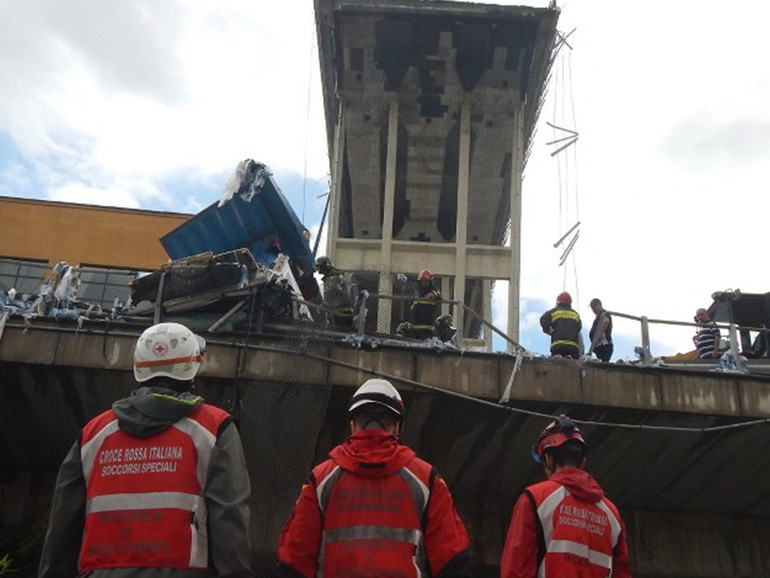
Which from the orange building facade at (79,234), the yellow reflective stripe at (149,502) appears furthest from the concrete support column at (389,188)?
the yellow reflective stripe at (149,502)

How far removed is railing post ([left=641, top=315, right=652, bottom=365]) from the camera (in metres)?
9.38

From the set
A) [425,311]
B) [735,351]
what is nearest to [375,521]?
[425,311]

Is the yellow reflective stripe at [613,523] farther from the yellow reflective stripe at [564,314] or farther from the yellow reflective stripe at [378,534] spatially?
the yellow reflective stripe at [564,314]

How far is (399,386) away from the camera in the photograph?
8.80m

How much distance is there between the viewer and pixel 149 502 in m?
3.02

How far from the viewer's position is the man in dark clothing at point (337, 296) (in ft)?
32.9

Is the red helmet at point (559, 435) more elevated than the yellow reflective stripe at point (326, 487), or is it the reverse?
the red helmet at point (559, 435)

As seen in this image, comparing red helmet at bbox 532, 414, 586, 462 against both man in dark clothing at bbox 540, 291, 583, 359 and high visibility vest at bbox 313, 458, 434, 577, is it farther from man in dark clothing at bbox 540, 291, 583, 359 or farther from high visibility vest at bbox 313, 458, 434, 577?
man in dark clothing at bbox 540, 291, 583, 359

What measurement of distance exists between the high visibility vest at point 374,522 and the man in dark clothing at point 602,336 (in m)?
7.68

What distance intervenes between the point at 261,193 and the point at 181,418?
7559 millimetres

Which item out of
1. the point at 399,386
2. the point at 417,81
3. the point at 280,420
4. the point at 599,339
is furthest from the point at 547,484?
the point at 417,81

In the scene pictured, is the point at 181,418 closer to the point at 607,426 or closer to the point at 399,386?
the point at 399,386

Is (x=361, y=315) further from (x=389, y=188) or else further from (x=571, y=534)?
(x=389, y=188)

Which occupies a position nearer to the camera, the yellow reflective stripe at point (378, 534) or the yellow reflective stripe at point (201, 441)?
the yellow reflective stripe at point (201, 441)
